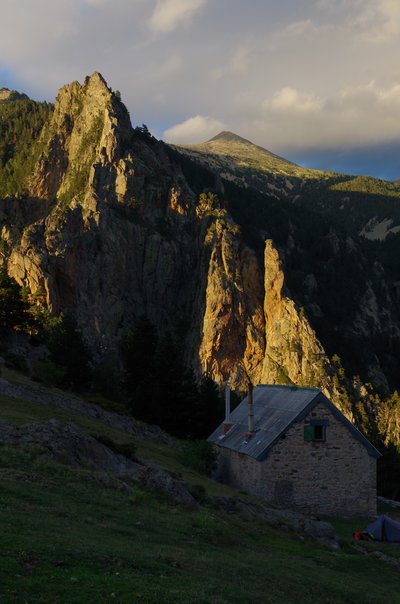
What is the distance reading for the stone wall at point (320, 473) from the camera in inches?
1421

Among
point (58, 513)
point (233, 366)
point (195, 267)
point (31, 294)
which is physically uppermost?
point (195, 267)

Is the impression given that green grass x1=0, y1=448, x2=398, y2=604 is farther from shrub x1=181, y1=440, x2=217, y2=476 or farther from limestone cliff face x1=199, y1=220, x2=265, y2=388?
limestone cliff face x1=199, y1=220, x2=265, y2=388

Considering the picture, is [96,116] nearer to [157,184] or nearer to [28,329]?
[157,184]

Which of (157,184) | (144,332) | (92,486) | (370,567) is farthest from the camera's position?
(157,184)

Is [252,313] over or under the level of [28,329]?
over

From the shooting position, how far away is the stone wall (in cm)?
3609

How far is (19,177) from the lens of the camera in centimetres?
14112

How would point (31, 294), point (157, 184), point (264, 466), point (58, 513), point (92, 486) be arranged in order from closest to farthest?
point (58, 513), point (92, 486), point (264, 466), point (31, 294), point (157, 184)

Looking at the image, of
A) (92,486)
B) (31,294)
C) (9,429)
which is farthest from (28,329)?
(92,486)

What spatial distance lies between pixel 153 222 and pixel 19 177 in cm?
3509

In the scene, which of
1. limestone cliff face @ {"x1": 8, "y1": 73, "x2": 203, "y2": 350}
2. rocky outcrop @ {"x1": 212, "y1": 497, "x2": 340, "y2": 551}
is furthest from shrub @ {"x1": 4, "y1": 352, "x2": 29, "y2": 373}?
limestone cliff face @ {"x1": 8, "y1": 73, "x2": 203, "y2": 350}

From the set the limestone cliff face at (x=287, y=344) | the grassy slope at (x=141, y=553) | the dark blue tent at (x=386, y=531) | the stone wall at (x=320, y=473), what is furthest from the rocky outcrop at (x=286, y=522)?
the limestone cliff face at (x=287, y=344)

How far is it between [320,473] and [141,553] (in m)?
25.1

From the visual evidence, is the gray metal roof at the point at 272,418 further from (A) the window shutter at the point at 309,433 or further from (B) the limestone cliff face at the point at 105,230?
(B) the limestone cliff face at the point at 105,230
